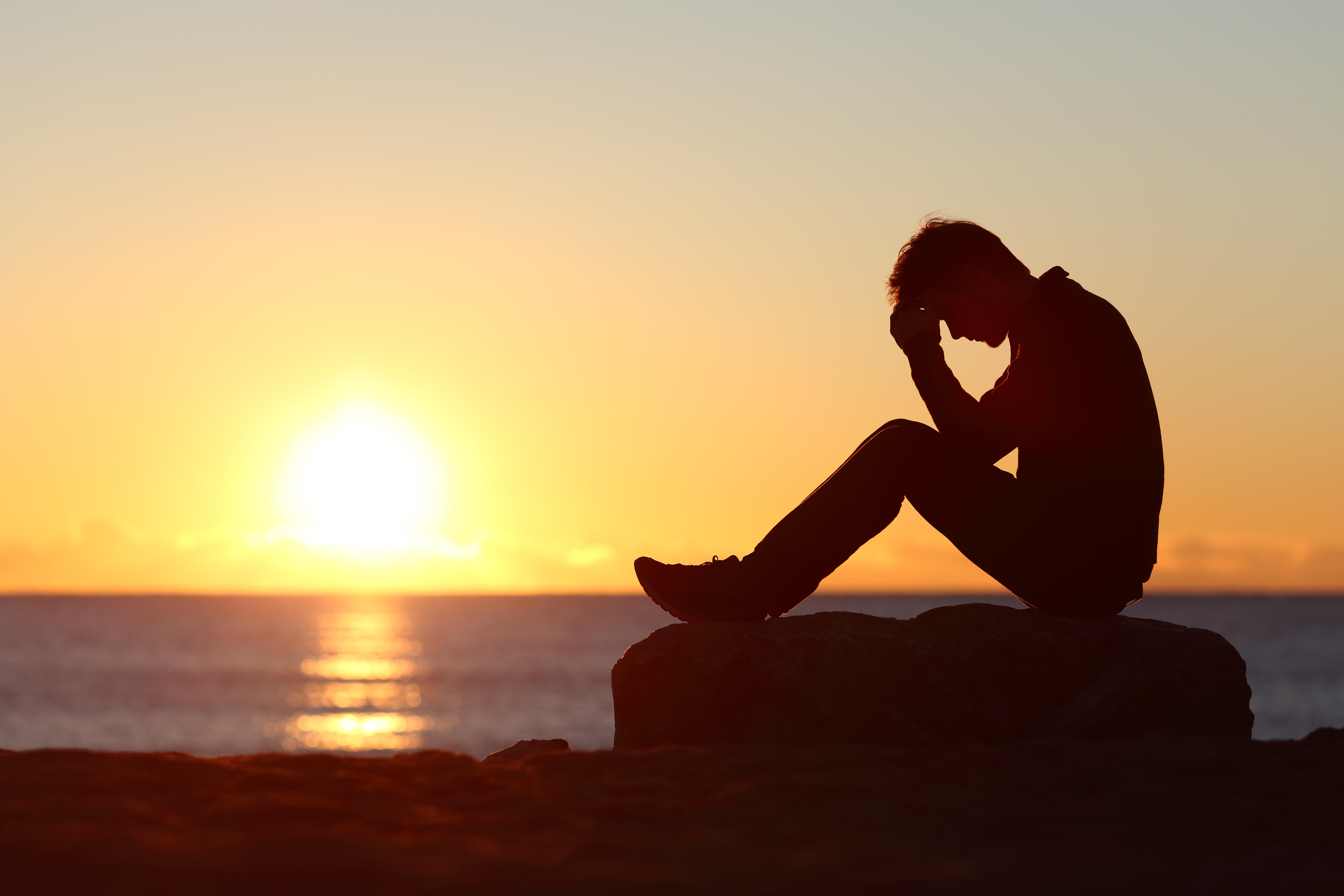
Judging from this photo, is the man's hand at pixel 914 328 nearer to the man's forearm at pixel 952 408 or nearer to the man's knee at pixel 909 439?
the man's forearm at pixel 952 408

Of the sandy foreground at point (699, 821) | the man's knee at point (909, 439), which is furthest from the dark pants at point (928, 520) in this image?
the sandy foreground at point (699, 821)

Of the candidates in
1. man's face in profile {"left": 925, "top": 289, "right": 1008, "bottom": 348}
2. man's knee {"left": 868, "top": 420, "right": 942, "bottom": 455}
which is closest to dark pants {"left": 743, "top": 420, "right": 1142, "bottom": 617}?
man's knee {"left": 868, "top": 420, "right": 942, "bottom": 455}

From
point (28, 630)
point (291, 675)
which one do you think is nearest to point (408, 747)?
point (291, 675)

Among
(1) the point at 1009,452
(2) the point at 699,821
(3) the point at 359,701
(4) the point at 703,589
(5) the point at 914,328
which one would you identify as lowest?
(3) the point at 359,701

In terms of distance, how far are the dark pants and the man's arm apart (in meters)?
0.08

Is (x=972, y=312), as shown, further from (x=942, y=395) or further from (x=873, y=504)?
(x=873, y=504)

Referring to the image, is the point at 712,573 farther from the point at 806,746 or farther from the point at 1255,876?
the point at 1255,876

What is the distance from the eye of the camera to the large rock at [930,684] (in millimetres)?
5418

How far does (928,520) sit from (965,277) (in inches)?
41.0

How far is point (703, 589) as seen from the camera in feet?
18.1

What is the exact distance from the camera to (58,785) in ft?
12.4

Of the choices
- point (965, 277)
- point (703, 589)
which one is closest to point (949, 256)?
point (965, 277)

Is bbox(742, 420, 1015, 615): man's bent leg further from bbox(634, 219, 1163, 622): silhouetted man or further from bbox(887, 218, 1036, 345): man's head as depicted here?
bbox(887, 218, 1036, 345): man's head

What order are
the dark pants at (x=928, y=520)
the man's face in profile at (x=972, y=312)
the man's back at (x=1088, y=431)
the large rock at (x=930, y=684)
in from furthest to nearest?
the large rock at (x=930, y=684)
the man's face in profile at (x=972, y=312)
the dark pants at (x=928, y=520)
the man's back at (x=1088, y=431)
